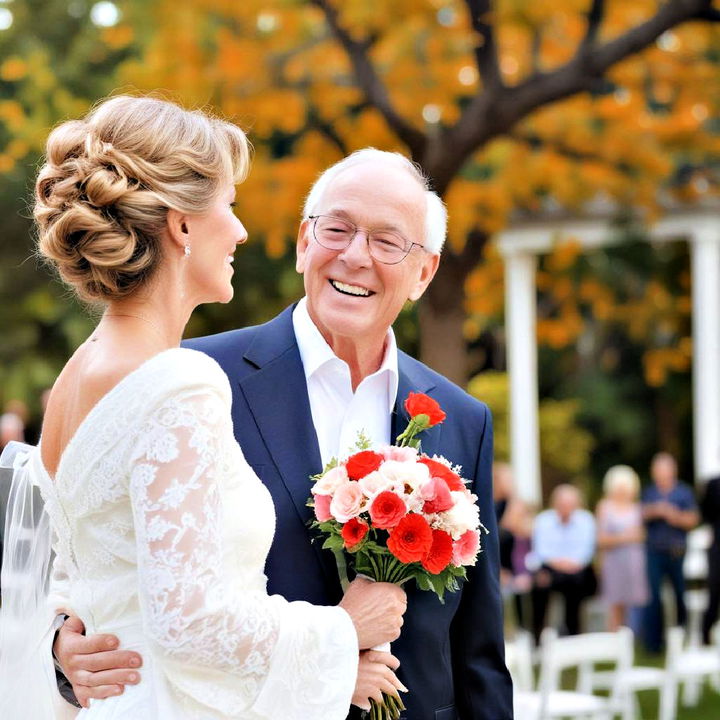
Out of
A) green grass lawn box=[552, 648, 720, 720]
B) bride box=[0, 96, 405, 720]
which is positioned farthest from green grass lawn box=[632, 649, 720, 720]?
bride box=[0, 96, 405, 720]

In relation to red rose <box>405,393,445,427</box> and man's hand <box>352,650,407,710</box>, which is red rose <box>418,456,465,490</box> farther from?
man's hand <box>352,650,407,710</box>

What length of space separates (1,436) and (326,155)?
156 inches

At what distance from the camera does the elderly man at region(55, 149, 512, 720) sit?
359 centimetres

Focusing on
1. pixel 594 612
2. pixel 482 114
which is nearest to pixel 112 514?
pixel 482 114

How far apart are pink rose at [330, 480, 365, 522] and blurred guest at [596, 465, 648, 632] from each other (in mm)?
11709

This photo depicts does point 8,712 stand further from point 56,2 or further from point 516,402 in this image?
point 56,2

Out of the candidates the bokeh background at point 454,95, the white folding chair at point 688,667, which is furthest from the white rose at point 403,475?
the white folding chair at point 688,667

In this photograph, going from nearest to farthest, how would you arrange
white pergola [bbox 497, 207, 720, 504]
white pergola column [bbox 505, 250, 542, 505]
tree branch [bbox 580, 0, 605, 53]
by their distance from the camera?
tree branch [bbox 580, 0, 605, 53] → white pergola [bbox 497, 207, 720, 504] → white pergola column [bbox 505, 250, 542, 505]

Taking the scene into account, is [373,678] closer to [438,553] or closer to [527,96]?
[438,553]

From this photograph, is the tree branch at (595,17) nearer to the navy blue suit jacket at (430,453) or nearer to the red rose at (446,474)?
the navy blue suit jacket at (430,453)

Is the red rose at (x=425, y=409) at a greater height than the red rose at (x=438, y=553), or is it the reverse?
the red rose at (x=425, y=409)

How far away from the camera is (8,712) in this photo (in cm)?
357

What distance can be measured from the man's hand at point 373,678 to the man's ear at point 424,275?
1.21 meters

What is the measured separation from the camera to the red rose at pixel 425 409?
135 inches
